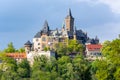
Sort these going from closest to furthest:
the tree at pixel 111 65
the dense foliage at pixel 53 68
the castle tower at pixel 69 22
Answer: the tree at pixel 111 65 → the dense foliage at pixel 53 68 → the castle tower at pixel 69 22

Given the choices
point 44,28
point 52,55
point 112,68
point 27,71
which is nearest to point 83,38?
point 44,28

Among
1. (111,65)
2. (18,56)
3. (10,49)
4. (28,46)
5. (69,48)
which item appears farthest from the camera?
(10,49)

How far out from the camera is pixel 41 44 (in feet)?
432

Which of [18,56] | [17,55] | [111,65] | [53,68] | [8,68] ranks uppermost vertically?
[17,55]

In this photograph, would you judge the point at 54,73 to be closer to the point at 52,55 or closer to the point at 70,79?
the point at 70,79

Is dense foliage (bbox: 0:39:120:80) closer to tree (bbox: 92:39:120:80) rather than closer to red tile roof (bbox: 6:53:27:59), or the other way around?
red tile roof (bbox: 6:53:27:59)

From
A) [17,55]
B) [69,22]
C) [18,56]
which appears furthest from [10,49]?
[69,22]

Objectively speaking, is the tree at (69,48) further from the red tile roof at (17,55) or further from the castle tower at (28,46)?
the red tile roof at (17,55)

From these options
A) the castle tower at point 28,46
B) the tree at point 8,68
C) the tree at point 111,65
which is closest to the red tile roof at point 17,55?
the tree at point 8,68

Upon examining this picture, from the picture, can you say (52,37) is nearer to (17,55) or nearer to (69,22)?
(69,22)

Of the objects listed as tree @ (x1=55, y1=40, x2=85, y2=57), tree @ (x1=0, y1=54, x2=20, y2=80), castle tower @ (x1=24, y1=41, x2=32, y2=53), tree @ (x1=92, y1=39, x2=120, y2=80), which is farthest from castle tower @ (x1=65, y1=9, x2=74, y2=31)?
tree @ (x1=92, y1=39, x2=120, y2=80)

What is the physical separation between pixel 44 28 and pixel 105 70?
69.2 metres

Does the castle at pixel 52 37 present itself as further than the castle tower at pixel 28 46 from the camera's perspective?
Yes

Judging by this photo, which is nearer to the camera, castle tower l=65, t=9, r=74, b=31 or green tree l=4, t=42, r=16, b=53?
green tree l=4, t=42, r=16, b=53
